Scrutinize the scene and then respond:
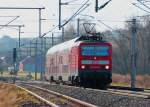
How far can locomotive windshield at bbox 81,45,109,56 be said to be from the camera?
4159cm

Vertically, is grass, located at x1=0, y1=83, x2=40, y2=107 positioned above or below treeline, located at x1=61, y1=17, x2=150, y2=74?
below

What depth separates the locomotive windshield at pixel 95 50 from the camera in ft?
136

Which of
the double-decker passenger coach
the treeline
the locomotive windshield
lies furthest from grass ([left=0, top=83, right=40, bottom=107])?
the treeline

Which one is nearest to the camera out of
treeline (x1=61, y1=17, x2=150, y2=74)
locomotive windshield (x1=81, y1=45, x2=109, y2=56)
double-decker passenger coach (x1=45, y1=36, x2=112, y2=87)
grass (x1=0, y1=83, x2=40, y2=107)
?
grass (x1=0, y1=83, x2=40, y2=107)

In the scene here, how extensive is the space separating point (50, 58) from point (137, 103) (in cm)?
3428

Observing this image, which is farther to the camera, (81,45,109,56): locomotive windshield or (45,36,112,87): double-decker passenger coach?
(81,45,109,56): locomotive windshield

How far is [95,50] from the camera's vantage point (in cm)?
4175

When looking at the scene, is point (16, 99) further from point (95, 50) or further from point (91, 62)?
point (95, 50)

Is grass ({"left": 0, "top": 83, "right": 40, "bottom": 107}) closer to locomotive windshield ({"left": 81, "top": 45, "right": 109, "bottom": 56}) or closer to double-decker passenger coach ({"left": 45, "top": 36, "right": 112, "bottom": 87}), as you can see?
double-decker passenger coach ({"left": 45, "top": 36, "right": 112, "bottom": 87})

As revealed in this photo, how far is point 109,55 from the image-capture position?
136 feet

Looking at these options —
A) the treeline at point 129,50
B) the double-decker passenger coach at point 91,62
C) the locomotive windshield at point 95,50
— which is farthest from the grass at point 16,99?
the treeline at point 129,50

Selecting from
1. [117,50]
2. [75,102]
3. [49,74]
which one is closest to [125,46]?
[117,50]

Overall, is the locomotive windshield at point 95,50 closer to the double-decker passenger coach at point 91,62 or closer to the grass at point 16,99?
the double-decker passenger coach at point 91,62

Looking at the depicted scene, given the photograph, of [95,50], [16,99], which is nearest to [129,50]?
[95,50]
